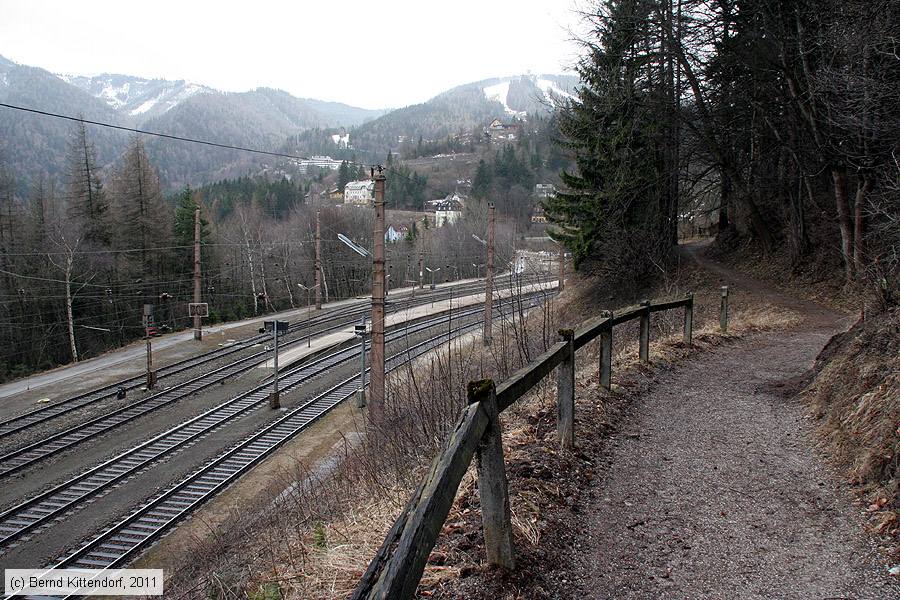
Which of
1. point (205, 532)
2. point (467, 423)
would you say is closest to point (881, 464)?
point (467, 423)

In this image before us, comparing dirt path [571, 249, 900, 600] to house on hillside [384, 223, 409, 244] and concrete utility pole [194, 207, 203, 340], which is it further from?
house on hillside [384, 223, 409, 244]

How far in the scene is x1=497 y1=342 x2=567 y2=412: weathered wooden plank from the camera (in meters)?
3.55

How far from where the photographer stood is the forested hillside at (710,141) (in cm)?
1728

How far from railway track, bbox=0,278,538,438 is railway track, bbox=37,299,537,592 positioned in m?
4.85

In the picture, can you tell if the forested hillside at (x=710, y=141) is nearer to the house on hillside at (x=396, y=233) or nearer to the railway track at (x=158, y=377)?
the railway track at (x=158, y=377)

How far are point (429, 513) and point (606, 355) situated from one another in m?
4.95

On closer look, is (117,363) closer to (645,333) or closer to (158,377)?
(158,377)

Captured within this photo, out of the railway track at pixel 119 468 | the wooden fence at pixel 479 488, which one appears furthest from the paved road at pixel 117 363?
the wooden fence at pixel 479 488

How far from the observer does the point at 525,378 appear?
12.8 feet

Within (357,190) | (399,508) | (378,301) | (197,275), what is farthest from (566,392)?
(357,190)

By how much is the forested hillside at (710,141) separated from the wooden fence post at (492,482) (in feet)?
49.8

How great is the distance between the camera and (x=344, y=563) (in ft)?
11.9

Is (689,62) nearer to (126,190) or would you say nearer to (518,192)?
(126,190)

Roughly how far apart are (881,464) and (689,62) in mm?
21651
